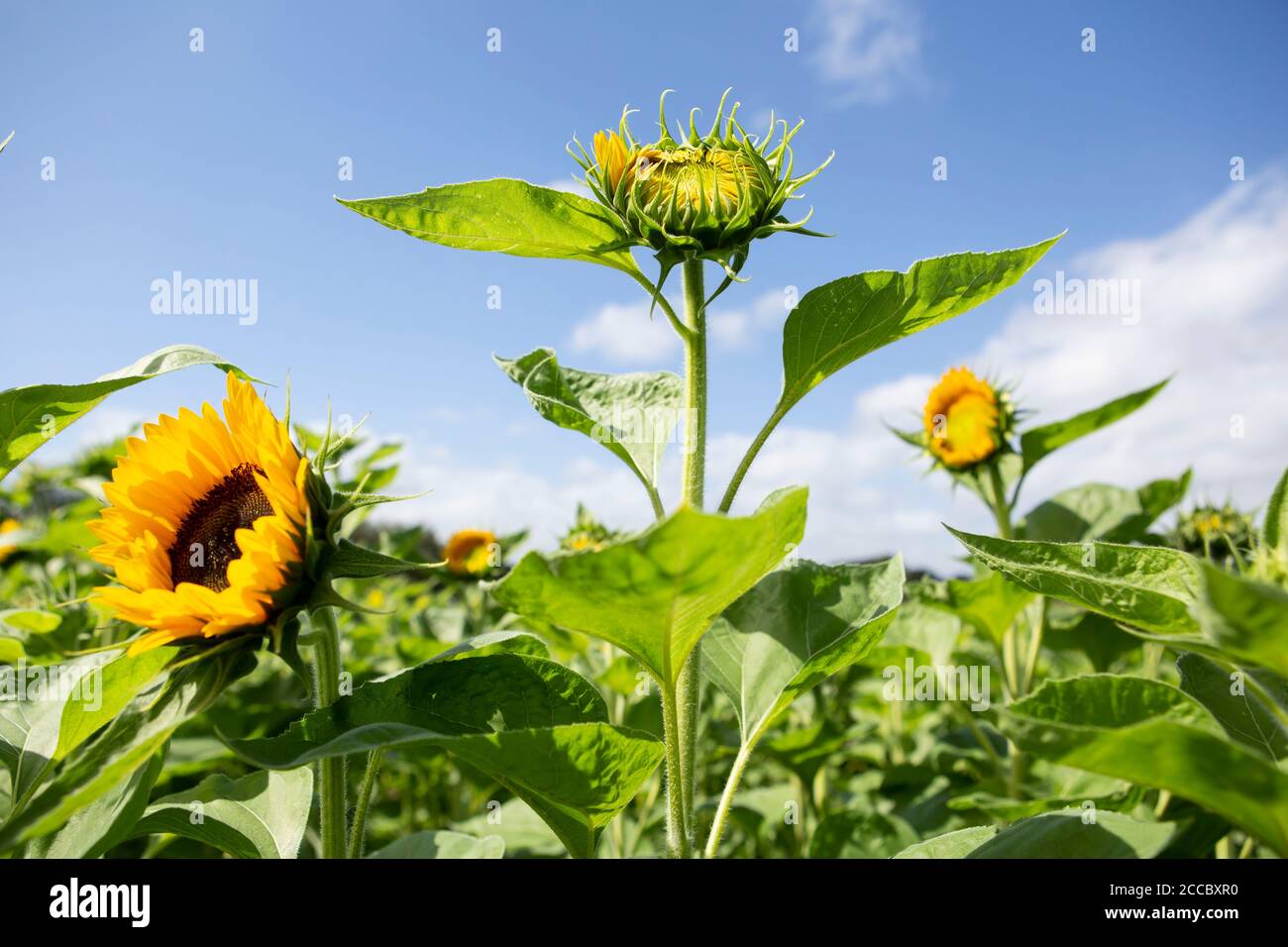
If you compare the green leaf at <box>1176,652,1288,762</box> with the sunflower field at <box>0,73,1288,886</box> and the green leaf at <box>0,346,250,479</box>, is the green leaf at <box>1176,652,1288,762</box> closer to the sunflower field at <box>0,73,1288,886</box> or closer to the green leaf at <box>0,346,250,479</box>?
the sunflower field at <box>0,73,1288,886</box>

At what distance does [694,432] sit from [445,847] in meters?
0.70

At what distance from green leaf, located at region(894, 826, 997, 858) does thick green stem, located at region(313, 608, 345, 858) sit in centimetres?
76

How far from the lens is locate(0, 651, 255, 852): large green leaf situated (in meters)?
0.84

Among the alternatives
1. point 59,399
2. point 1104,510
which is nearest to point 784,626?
point 59,399

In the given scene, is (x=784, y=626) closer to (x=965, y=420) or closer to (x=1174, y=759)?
(x=1174, y=759)

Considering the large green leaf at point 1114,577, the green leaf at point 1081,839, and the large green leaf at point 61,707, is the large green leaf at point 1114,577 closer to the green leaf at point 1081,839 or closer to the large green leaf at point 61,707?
the green leaf at point 1081,839

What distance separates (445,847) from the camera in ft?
4.27

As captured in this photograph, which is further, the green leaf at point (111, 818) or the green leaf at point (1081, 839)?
the green leaf at point (111, 818)

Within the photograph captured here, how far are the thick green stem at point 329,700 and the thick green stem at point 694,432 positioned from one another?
1.58 ft

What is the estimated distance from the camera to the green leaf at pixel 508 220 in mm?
1284

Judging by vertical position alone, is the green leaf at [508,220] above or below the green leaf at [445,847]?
above

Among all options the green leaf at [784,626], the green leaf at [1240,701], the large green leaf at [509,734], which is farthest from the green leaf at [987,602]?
the large green leaf at [509,734]
